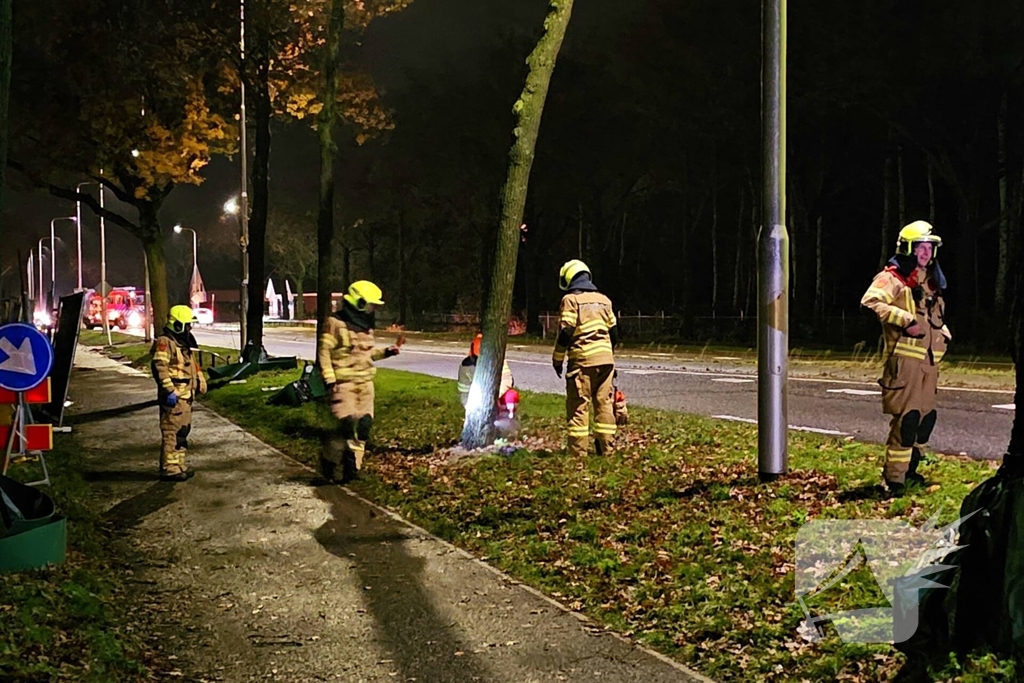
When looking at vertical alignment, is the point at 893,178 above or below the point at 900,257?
above

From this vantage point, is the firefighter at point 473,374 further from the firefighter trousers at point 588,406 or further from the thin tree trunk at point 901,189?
the thin tree trunk at point 901,189

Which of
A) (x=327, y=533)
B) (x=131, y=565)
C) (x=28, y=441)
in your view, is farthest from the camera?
(x=28, y=441)

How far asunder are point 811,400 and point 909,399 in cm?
946

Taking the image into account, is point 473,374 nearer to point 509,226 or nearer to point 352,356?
point 509,226

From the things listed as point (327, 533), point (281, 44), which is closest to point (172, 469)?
point (327, 533)

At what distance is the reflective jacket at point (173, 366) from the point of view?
33.7 feet

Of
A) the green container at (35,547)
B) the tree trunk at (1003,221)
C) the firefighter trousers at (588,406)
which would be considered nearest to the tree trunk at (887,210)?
the tree trunk at (1003,221)

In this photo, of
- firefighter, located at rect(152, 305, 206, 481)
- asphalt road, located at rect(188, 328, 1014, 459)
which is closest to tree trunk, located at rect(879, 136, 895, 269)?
asphalt road, located at rect(188, 328, 1014, 459)

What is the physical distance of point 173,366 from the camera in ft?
33.9

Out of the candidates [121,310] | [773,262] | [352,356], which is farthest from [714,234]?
[773,262]

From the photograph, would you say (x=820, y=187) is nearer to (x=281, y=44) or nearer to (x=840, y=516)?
(x=281, y=44)

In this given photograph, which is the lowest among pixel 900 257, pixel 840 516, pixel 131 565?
pixel 131 565

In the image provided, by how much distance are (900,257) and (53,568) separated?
583cm

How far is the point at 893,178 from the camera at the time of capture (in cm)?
4016
